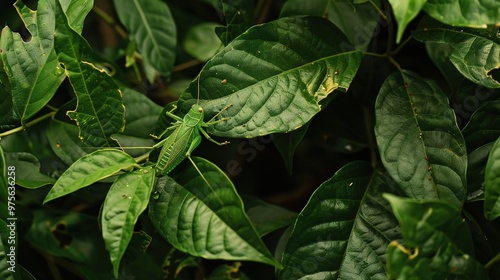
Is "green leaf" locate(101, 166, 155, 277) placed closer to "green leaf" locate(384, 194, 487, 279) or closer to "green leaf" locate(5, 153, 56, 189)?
"green leaf" locate(5, 153, 56, 189)

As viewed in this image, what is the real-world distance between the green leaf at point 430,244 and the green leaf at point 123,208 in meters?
0.42

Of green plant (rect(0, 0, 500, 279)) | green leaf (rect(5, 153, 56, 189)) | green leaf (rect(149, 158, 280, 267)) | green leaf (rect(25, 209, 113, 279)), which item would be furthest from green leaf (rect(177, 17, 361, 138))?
green leaf (rect(25, 209, 113, 279))

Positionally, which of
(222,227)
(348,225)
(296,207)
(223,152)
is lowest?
(296,207)

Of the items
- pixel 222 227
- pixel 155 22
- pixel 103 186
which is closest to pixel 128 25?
pixel 155 22

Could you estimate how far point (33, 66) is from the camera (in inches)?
46.9

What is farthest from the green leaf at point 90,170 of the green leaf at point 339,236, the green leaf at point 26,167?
the green leaf at point 339,236

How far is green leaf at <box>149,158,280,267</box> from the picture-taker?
90 cm

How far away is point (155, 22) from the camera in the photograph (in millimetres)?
1639

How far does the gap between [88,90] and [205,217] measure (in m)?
0.36

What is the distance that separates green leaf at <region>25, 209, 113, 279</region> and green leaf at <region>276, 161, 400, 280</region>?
0.51 metres

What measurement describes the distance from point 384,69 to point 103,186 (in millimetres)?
752

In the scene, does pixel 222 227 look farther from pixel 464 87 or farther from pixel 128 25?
pixel 128 25

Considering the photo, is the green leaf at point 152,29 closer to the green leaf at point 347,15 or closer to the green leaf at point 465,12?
the green leaf at point 347,15

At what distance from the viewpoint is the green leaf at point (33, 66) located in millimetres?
1173
